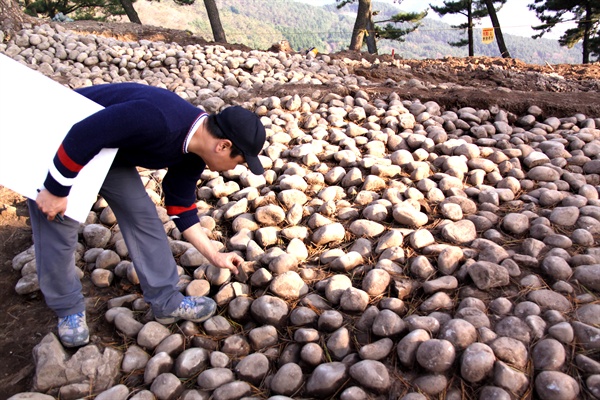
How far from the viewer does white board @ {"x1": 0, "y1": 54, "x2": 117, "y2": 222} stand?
4.88 ft

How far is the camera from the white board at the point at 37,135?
1487mm

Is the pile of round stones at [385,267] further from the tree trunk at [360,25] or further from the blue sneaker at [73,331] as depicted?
the tree trunk at [360,25]

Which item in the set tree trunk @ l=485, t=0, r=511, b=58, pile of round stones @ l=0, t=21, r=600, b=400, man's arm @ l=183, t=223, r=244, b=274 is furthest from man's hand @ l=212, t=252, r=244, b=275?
tree trunk @ l=485, t=0, r=511, b=58

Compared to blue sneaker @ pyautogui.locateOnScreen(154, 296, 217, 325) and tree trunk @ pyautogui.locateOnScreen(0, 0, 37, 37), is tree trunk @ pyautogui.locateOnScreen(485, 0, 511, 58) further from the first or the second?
blue sneaker @ pyautogui.locateOnScreen(154, 296, 217, 325)

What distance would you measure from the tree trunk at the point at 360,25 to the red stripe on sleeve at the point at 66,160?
8.43 meters

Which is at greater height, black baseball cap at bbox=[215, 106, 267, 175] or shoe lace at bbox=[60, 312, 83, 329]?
black baseball cap at bbox=[215, 106, 267, 175]

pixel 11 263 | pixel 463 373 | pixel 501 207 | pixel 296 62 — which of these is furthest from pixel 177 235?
pixel 296 62

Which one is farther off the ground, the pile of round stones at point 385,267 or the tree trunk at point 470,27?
the tree trunk at point 470,27

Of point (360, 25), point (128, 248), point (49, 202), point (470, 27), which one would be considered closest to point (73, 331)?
point (128, 248)

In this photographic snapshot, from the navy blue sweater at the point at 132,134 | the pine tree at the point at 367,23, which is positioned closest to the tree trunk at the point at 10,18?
the navy blue sweater at the point at 132,134

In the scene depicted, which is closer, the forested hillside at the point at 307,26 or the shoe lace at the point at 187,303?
the shoe lace at the point at 187,303

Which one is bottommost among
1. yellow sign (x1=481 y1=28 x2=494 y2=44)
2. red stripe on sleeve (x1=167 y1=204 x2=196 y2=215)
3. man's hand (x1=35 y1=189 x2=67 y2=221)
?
red stripe on sleeve (x1=167 y1=204 x2=196 y2=215)

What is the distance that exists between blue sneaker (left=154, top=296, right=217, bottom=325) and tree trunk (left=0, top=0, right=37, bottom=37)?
5517mm

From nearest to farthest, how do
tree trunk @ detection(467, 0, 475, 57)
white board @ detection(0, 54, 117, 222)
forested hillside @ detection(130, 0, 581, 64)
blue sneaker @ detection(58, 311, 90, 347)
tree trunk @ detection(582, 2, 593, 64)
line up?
1. white board @ detection(0, 54, 117, 222)
2. blue sneaker @ detection(58, 311, 90, 347)
3. tree trunk @ detection(582, 2, 593, 64)
4. tree trunk @ detection(467, 0, 475, 57)
5. forested hillside @ detection(130, 0, 581, 64)
